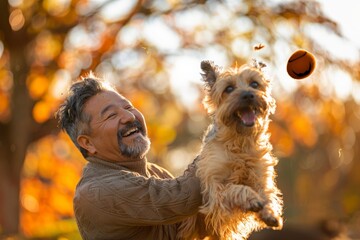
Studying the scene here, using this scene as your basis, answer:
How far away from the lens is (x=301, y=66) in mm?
5961

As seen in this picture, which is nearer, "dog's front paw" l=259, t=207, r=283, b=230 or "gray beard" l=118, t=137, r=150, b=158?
"dog's front paw" l=259, t=207, r=283, b=230

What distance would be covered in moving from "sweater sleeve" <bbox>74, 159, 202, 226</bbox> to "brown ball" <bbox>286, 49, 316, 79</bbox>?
122cm

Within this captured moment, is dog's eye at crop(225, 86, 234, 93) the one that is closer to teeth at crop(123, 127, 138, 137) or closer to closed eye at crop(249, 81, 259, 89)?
closed eye at crop(249, 81, 259, 89)

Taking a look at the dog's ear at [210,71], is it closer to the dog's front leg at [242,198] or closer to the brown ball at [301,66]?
the brown ball at [301,66]

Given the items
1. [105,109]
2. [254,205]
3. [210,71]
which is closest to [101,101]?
[105,109]

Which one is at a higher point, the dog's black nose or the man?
the dog's black nose

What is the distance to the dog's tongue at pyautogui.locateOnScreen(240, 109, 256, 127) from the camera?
17.4 ft

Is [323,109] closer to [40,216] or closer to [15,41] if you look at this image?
[15,41]

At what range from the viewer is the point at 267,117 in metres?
5.41

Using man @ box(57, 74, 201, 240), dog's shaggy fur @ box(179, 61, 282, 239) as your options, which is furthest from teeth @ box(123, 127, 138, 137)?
dog's shaggy fur @ box(179, 61, 282, 239)

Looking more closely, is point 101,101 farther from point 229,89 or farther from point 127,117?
point 229,89

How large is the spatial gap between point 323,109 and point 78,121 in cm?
894

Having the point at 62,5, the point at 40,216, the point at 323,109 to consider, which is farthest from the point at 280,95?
the point at 40,216

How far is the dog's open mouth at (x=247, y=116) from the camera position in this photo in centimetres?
530
